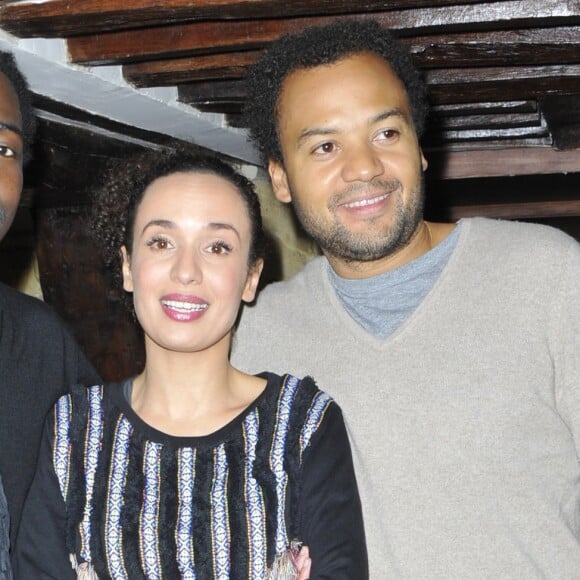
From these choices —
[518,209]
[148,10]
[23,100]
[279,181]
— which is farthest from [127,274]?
[518,209]

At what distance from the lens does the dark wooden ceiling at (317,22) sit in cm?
269

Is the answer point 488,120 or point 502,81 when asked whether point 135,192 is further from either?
point 488,120

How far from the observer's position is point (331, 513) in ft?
5.34

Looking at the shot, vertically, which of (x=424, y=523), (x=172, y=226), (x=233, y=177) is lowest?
(x=424, y=523)

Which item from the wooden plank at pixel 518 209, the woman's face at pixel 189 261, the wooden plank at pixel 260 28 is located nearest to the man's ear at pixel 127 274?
the woman's face at pixel 189 261

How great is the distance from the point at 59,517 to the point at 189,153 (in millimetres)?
799

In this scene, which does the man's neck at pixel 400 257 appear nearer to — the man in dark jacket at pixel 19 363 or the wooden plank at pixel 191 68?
the man in dark jacket at pixel 19 363

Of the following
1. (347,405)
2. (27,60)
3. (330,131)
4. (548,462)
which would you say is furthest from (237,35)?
(548,462)

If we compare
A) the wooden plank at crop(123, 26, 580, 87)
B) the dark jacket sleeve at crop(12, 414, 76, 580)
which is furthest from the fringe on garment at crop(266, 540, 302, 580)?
the wooden plank at crop(123, 26, 580, 87)

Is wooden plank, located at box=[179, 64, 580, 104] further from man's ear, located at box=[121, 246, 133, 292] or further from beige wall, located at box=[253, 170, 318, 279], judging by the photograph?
beige wall, located at box=[253, 170, 318, 279]

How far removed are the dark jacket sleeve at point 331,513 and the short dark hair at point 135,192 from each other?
45cm

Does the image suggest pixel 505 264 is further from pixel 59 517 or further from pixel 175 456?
pixel 59 517

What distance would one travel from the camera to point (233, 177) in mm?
1954

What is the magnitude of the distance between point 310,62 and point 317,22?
0.80 meters
